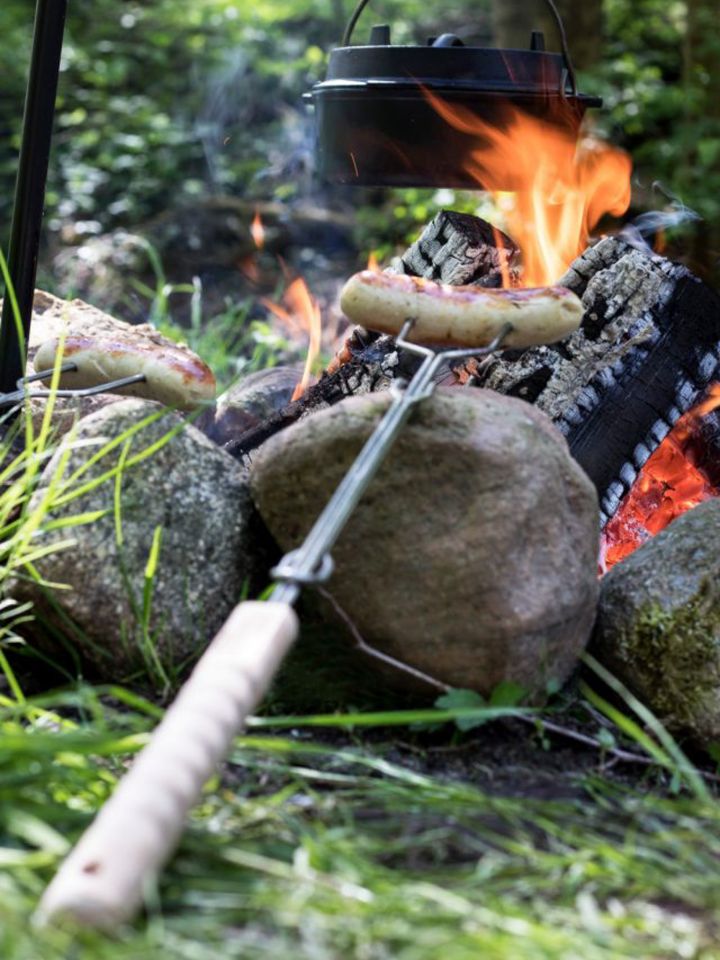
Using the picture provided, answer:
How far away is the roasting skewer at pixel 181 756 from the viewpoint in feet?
4.60

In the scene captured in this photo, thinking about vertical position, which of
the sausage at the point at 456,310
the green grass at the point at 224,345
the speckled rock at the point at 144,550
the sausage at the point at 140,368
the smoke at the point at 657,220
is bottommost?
the green grass at the point at 224,345

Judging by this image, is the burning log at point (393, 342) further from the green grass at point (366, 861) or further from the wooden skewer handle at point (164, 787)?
the wooden skewer handle at point (164, 787)

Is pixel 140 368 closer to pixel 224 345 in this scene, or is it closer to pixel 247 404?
pixel 247 404

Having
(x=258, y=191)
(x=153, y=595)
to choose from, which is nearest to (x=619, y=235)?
(x=153, y=595)

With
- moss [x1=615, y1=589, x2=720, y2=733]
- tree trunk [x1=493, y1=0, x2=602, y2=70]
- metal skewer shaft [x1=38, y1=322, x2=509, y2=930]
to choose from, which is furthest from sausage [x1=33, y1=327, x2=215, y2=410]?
tree trunk [x1=493, y1=0, x2=602, y2=70]

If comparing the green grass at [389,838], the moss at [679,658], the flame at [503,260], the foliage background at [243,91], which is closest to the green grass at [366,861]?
the green grass at [389,838]

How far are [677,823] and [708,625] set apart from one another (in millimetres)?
549

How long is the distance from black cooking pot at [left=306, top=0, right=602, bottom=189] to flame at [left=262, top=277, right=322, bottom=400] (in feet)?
2.13

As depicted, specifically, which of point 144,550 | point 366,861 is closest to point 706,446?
point 144,550

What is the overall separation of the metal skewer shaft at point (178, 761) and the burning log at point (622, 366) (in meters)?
1.16

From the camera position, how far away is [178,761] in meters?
1.52

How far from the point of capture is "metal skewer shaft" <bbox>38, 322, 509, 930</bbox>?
1400 millimetres

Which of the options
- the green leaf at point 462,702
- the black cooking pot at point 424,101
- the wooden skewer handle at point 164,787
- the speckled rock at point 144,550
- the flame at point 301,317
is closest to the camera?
the wooden skewer handle at point 164,787

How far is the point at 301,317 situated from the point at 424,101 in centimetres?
293
